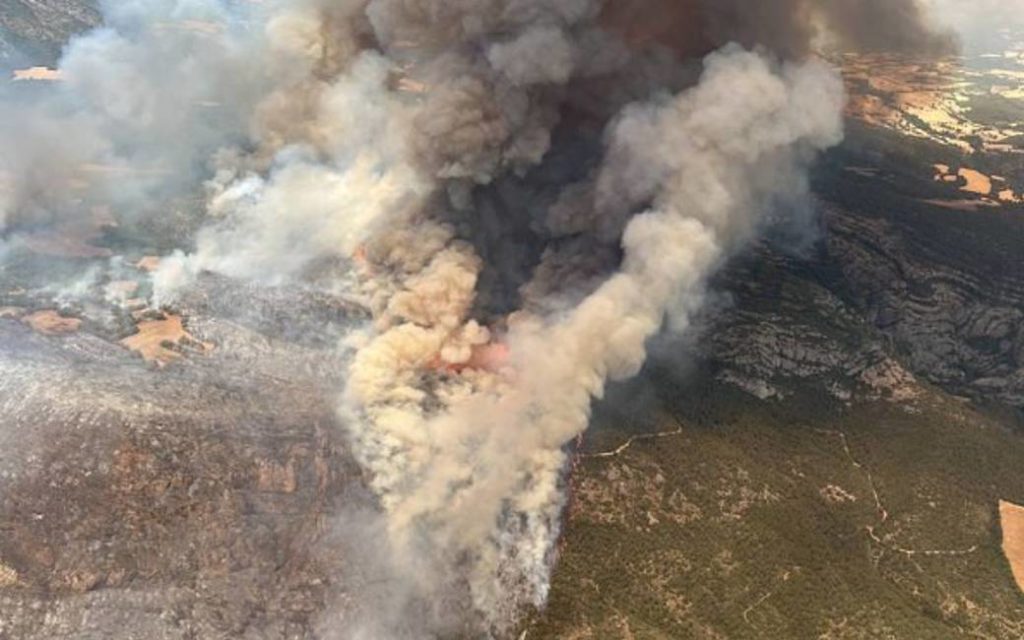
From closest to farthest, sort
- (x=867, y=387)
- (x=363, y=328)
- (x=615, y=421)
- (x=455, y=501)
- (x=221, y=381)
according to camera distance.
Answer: (x=455, y=501), (x=221, y=381), (x=363, y=328), (x=615, y=421), (x=867, y=387)

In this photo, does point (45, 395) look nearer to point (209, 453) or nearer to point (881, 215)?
point (209, 453)

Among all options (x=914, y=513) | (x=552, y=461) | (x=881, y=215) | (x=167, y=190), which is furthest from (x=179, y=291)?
(x=881, y=215)

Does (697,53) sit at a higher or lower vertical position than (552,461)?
higher

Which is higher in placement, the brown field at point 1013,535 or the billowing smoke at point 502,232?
the billowing smoke at point 502,232

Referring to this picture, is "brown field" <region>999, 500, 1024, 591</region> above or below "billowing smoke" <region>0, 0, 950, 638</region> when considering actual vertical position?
below

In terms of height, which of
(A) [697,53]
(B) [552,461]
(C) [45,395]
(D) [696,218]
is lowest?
(B) [552,461]

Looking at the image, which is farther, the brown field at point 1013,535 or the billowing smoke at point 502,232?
the brown field at point 1013,535

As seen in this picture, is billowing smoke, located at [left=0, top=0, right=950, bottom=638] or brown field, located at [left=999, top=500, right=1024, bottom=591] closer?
billowing smoke, located at [left=0, top=0, right=950, bottom=638]

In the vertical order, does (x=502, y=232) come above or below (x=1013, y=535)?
above
